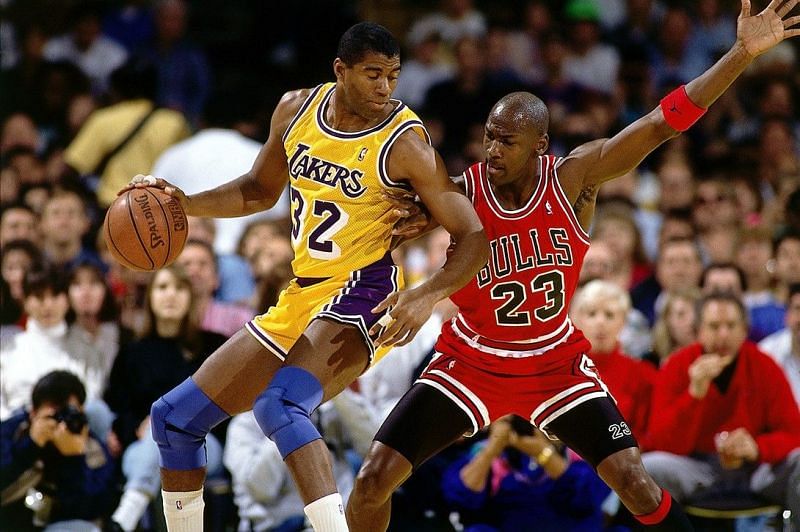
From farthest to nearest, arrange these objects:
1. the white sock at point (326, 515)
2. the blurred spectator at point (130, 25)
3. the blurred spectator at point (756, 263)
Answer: the blurred spectator at point (130, 25), the blurred spectator at point (756, 263), the white sock at point (326, 515)

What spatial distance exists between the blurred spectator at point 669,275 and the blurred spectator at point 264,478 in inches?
105

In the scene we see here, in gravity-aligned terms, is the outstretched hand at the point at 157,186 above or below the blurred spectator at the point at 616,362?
above

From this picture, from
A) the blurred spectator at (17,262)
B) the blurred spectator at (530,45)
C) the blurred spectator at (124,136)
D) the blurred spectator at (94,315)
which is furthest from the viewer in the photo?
the blurred spectator at (530,45)

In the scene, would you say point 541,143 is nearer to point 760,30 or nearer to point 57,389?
point 760,30

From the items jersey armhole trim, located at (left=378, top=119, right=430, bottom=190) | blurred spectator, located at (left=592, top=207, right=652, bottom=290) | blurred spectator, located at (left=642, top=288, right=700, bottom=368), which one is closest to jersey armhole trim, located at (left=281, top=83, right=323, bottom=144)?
jersey armhole trim, located at (left=378, top=119, right=430, bottom=190)

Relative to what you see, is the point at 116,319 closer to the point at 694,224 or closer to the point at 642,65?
the point at 694,224

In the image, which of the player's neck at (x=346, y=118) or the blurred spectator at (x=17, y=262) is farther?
the blurred spectator at (x=17, y=262)

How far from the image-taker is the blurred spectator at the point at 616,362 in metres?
7.54

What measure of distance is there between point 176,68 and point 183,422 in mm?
7541

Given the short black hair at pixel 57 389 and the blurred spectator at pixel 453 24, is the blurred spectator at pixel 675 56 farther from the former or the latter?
the short black hair at pixel 57 389

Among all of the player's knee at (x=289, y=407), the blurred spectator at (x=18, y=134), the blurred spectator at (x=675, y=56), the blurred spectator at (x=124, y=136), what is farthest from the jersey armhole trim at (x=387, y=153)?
the blurred spectator at (x=675, y=56)

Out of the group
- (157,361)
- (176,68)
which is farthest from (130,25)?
(157,361)

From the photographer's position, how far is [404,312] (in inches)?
204

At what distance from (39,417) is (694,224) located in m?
5.44
